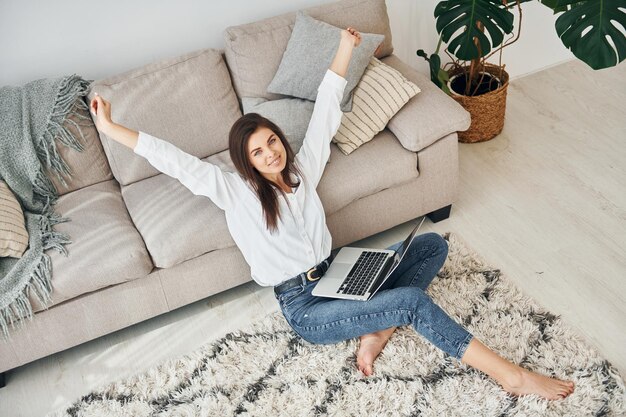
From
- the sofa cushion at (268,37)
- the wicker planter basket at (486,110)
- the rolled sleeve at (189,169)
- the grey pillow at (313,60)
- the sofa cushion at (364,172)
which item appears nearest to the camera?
the rolled sleeve at (189,169)

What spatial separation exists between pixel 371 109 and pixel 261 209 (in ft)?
2.12

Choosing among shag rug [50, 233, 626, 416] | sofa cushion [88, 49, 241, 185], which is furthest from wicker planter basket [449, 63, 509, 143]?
sofa cushion [88, 49, 241, 185]

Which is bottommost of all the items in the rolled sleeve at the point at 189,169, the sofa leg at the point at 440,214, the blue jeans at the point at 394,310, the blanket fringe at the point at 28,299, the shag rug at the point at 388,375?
the shag rug at the point at 388,375

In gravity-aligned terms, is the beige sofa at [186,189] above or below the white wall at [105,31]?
below

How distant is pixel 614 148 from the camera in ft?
9.80

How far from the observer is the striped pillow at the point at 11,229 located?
7.39ft

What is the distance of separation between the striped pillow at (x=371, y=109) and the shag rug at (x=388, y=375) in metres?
0.60

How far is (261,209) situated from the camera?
A: 85.0 inches

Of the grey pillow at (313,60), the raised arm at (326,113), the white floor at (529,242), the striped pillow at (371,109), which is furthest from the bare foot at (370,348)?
the grey pillow at (313,60)

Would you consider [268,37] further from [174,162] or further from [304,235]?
[304,235]

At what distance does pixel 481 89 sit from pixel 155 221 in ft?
5.45

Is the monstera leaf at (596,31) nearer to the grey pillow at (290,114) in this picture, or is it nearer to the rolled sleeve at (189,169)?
the grey pillow at (290,114)

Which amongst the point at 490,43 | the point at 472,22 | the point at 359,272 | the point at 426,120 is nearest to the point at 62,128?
the point at 359,272

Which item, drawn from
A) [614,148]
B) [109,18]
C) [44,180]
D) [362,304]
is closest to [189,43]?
[109,18]
